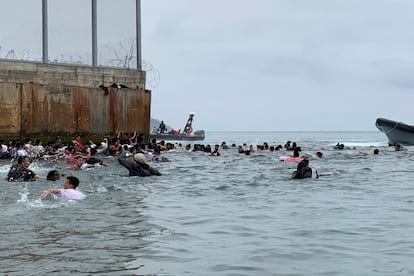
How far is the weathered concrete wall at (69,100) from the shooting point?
78.5 ft

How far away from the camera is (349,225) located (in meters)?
9.24

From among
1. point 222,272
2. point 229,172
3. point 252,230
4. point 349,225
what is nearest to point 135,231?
point 252,230

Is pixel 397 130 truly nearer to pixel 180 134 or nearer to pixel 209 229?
pixel 180 134

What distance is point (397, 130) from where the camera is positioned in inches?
1683

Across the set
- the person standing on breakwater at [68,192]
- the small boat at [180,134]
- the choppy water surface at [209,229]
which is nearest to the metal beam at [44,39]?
the choppy water surface at [209,229]

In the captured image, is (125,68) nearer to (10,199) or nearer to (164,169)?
(164,169)

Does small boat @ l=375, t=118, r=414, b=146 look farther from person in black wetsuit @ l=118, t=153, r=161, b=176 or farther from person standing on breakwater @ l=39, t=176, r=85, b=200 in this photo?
person standing on breakwater @ l=39, t=176, r=85, b=200

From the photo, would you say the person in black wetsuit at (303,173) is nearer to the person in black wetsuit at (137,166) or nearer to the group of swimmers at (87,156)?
the group of swimmers at (87,156)

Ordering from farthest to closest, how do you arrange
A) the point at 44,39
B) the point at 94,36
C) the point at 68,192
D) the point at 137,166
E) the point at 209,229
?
the point at 94,36 → the point at 44,39 → the point at 137,166 → the point at 68,192 → the point at 209,229

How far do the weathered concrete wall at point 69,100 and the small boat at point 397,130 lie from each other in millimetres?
20670

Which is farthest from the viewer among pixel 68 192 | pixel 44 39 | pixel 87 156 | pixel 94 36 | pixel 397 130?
pixel 397 130

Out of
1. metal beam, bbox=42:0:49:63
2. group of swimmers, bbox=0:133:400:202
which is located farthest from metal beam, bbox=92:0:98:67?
group of swimmers, bbox=0:133:400:202

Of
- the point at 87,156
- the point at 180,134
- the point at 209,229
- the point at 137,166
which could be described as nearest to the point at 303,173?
the point at 137,166

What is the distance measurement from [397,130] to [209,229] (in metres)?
Result: 36.3
